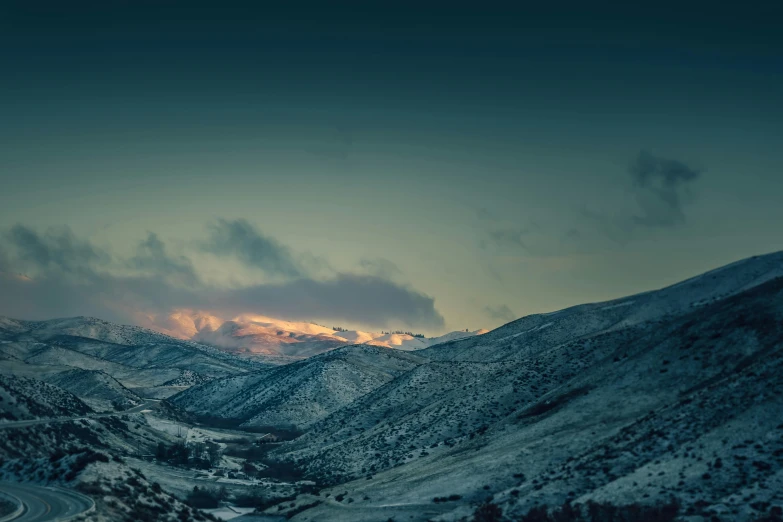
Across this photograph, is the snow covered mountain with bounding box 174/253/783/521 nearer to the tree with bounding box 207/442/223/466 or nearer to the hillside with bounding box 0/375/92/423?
the tree with bounding box 207/442/223/466

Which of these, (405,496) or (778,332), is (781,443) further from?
(405,496)

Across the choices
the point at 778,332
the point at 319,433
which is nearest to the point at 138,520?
the point at 778,332

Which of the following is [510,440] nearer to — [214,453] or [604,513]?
[604,513]

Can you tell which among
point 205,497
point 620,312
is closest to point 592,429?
point 205,497

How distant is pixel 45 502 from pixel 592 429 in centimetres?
5254

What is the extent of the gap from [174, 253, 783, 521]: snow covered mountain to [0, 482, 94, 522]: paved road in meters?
23.6

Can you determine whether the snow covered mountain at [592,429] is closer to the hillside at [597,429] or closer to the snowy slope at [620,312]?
the hillside at [597,429]

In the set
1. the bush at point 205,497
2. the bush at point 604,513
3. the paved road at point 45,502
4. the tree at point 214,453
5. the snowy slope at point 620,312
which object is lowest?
the bush at point 604,513

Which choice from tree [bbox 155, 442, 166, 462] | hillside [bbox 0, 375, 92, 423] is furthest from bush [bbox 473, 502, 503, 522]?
hillside [bbox 0, 375, 92, 423]

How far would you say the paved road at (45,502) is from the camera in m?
50.0

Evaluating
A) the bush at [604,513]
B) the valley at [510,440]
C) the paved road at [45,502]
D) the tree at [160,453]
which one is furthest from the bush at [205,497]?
the bush at [604,513]

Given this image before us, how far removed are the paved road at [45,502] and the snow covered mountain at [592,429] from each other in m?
23.6

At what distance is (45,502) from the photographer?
5500 cm

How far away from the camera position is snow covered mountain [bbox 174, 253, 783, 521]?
47750 millimetres
